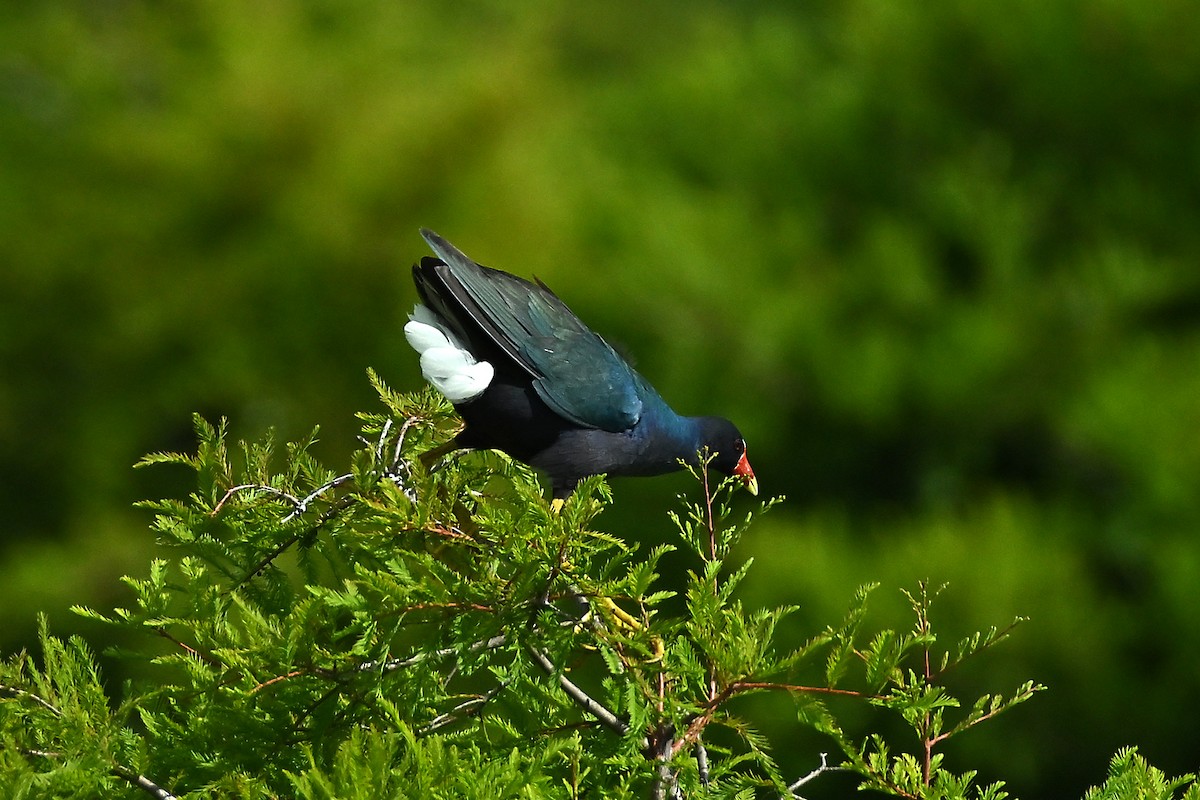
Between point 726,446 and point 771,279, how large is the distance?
9.82 metres

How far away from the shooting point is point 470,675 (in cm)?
282

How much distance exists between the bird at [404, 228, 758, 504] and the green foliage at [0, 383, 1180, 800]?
3.30ft

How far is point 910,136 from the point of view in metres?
14.8

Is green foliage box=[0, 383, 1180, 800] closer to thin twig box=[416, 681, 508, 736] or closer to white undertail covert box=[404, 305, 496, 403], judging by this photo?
thin twig box=[416, 681, 508, 736]

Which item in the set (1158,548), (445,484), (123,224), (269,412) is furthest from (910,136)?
(445,484)

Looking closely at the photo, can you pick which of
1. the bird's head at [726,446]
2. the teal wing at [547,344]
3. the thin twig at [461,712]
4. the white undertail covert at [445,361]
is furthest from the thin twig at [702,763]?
the bird's head at [726,446]

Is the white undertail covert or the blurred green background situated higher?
the blurred green background

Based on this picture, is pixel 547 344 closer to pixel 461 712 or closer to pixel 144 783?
pixel 461 712

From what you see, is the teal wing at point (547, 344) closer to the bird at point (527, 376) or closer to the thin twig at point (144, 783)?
the bird at point (527, 376)

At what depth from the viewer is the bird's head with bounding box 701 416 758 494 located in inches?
187

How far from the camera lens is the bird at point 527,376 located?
405cm

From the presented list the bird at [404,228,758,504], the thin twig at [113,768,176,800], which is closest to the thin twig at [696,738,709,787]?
the thin twig at [113,768,176,800]

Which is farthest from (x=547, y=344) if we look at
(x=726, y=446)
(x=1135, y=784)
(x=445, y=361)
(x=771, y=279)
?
(x=771, y=279)

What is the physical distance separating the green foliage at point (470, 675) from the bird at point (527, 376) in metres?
1.01
